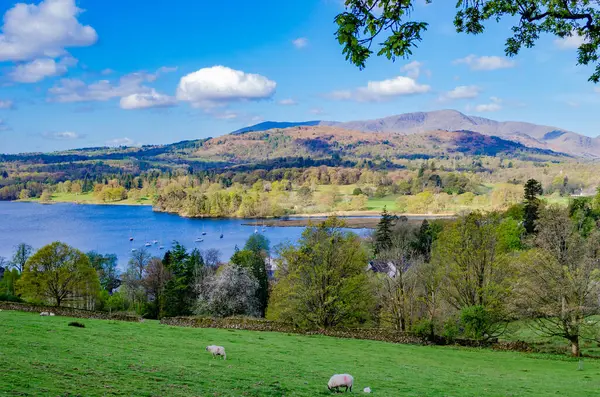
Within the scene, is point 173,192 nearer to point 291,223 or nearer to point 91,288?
point 291,223

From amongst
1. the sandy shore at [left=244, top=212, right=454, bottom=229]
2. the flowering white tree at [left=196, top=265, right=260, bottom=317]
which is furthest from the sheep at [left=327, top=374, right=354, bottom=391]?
the sandy shore at [left=244, top=212, right=454, bottom=229]

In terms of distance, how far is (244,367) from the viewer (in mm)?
14758

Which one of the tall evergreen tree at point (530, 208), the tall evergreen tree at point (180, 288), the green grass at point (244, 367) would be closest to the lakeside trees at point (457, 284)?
the green grass at point (244, 367)

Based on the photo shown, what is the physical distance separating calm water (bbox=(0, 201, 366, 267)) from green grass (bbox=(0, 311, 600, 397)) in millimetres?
62939

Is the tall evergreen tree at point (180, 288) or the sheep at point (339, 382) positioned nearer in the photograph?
the sheep at point (339, 382)

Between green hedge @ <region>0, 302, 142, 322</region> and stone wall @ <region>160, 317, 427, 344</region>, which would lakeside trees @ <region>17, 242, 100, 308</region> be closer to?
green hedge @ <region>0, 302, 142, 322</region>

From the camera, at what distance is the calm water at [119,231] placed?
101 m

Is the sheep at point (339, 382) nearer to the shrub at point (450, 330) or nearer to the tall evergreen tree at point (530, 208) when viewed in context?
the shrub at point (450, 330)

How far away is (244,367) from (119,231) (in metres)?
120

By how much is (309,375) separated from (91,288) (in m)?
41.4

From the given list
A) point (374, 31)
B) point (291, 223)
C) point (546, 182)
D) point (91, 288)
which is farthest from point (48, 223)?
point (546, 182)

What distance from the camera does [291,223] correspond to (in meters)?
143

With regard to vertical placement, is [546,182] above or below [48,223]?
above

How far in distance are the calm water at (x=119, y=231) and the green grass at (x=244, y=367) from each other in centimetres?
6294
